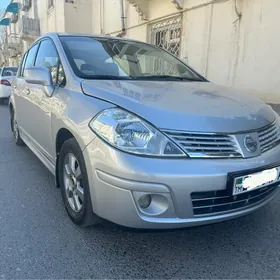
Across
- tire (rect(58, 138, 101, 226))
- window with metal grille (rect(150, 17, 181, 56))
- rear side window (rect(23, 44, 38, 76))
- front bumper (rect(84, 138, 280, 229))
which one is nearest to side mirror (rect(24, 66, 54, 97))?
tire (rect(58, 138, 101, 226))

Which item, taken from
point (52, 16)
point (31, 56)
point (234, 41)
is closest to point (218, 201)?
point (31, 56)

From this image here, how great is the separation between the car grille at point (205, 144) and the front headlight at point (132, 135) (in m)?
0.05

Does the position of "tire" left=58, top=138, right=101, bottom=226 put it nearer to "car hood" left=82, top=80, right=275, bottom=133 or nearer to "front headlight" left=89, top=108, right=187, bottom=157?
"front headlight" left=89, top=108, right=187, bottom=157

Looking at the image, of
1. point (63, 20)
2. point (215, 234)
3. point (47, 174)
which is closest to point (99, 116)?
point (215, 234)

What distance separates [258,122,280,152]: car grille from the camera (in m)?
2.06

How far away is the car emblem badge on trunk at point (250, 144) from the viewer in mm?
1914

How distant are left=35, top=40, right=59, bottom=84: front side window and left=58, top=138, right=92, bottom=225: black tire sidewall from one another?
0.73 metres

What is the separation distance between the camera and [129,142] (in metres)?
1.78

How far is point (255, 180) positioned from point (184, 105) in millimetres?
683

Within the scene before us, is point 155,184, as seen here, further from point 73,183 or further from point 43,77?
point 43,77

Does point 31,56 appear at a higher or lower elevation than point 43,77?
higher

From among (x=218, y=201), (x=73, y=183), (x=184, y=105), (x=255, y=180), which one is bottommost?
(x=73, y=183)

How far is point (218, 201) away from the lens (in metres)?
1.84

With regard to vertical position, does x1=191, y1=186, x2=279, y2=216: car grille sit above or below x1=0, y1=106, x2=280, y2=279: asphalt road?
above
